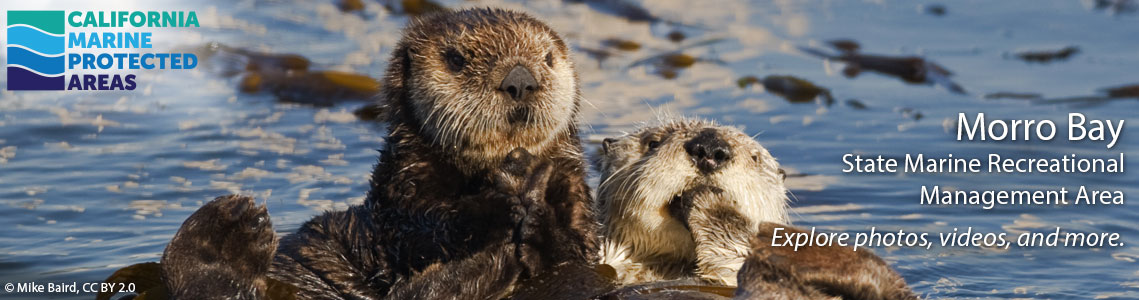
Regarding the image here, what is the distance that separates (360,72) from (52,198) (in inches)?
138

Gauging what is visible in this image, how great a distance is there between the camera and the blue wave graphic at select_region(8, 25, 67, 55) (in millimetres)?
7391

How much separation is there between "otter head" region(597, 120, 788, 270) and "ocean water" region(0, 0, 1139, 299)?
2.16 ft

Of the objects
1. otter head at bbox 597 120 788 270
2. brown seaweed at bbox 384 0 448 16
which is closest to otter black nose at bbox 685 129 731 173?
otter head at bbox 597 120 788 270

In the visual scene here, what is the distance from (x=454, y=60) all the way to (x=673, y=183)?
94 cm

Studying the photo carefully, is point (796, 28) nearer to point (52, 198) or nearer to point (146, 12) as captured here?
point (146, 12)

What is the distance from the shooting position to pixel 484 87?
450cm

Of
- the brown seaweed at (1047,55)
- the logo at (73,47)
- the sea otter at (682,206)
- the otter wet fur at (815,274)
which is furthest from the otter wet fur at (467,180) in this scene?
the brown seaweed at (1047,55)

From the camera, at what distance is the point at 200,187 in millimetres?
7594

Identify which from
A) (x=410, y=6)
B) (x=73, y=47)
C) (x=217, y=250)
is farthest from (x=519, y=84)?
(x=410, y=6)

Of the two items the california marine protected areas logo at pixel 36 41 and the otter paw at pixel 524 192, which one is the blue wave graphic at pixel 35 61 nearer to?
the california marine protected areas logo at pixel 36 41

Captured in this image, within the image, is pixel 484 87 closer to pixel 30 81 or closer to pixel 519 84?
pixel 519 84

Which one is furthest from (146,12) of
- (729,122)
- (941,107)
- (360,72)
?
(941,107)

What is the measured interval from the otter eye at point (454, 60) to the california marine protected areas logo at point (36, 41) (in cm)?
375

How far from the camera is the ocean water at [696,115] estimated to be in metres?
6.50
